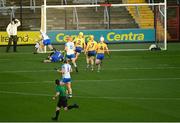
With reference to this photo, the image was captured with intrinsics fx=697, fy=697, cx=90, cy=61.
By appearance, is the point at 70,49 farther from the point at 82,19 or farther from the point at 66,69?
the point at 82,19

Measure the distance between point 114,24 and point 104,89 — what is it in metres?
25.0

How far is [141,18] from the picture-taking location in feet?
175

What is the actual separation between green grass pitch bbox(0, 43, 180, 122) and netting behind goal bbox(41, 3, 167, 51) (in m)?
5.29

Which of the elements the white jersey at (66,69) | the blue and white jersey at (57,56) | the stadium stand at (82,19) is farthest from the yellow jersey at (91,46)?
the stadium stand at (82,19)

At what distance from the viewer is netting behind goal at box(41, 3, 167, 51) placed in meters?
48.4

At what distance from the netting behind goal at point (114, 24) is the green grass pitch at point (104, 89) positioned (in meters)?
5.29

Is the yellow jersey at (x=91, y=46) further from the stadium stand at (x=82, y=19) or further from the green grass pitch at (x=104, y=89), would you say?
the stadium stand at (x=82, y=19)

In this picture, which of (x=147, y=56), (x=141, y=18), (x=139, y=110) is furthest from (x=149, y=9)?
(x=139, y=110)

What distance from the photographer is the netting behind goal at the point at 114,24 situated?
48438 millimetres

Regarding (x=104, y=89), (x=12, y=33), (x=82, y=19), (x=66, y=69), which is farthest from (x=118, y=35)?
(x=66, y=69)

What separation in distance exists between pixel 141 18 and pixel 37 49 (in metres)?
10.8

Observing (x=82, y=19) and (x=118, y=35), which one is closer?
(x=118, y=35)

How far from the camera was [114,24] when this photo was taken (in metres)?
54.2

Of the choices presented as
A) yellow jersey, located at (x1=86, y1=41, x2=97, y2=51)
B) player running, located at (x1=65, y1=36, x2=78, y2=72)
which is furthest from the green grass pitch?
yellow jersey, located at (x1=86, y1=41, x2=97, y2=51)
